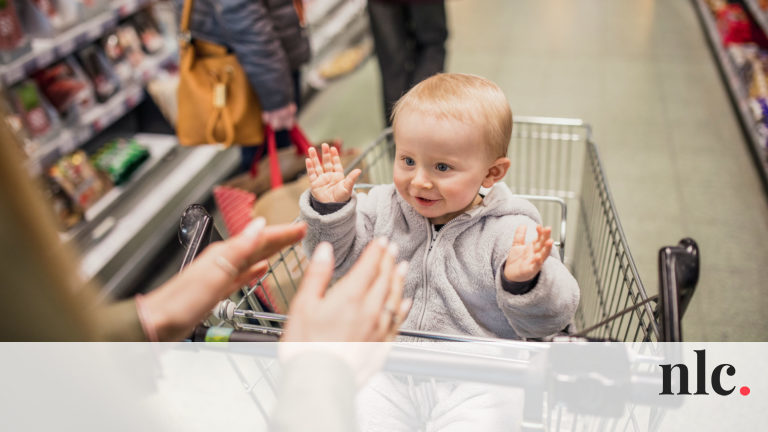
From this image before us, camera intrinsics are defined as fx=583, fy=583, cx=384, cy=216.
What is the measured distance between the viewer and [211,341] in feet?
2.72

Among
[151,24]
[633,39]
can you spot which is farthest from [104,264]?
[633,39]

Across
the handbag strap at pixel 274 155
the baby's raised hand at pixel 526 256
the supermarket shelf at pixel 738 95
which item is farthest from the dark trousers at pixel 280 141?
the supermarket shelf at pixel 738 95

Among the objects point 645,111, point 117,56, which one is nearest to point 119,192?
point 117,56

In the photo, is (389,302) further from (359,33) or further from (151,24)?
(359,33)

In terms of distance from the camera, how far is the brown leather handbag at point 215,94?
2107mm

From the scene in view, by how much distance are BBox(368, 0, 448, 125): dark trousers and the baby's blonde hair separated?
152 centimetres

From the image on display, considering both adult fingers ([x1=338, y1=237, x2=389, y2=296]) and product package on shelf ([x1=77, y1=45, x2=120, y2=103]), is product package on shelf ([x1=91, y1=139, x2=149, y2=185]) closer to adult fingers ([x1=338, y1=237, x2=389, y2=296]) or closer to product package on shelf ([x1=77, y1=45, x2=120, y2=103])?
product package on shelf ([x1=77, y1=45, x2=120, y2=103])

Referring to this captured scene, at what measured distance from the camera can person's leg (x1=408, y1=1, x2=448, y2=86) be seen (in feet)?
8.84

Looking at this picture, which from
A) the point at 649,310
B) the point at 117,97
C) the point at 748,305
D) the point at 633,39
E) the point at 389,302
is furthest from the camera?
the point at 633,39

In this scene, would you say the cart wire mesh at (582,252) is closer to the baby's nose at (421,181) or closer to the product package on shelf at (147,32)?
the baby's nose at (421,181)

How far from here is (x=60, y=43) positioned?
2.26 m

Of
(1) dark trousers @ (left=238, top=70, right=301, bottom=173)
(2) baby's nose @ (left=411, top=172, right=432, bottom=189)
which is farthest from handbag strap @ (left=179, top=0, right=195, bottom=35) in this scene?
(2) baby's nose @ (left=411, top=172, right=432, bottom=189)

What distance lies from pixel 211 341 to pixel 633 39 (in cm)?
435

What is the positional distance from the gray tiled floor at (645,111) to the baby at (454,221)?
1161 millimetres
